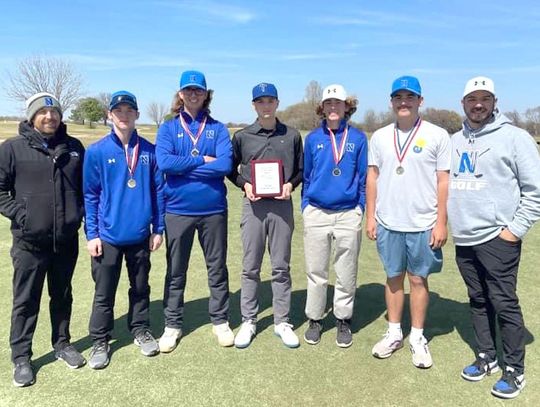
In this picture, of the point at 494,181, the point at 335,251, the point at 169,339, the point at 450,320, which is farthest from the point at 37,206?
the point at 450,320

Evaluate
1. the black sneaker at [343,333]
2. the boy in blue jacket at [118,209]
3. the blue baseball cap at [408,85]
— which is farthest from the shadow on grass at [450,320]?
the boy in blue jacket at [118,209]

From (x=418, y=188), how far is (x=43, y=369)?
3425 mm

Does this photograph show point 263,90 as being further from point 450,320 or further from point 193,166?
point 450,320

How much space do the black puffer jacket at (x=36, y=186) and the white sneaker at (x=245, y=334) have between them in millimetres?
1770

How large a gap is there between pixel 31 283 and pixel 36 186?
0.79 meters

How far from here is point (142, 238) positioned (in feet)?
12.9

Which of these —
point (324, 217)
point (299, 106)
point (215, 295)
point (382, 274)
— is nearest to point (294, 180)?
point (324, 217)

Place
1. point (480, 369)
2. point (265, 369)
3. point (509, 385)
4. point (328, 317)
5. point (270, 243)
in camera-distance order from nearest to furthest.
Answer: point (509, 385) < point (480, 369) < point (265, 369) < point (270, 243) < point (328, 317)

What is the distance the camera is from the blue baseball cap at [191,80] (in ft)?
13.1

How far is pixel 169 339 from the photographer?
164 inches

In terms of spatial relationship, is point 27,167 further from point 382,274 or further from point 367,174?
point 382,274

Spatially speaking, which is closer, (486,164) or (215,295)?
(486,164)

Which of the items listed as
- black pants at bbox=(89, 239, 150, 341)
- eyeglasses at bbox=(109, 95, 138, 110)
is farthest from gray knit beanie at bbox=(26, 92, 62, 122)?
black pants at bbox=(89, 239, 150, 341)

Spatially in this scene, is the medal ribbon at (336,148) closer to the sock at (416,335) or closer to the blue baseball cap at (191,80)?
the blue baseball cap at (191,80)
